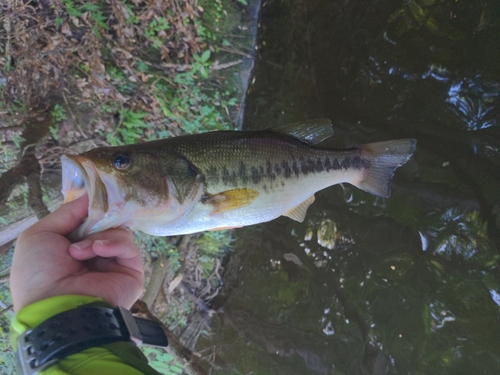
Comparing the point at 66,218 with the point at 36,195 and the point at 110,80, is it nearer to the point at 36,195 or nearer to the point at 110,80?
the point at 36,195

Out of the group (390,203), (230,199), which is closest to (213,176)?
(230,199)

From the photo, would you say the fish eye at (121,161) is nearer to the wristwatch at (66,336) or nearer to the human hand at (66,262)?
the human hand at (66,262)

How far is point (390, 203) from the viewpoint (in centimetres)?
327

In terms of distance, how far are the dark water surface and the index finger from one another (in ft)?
8.15

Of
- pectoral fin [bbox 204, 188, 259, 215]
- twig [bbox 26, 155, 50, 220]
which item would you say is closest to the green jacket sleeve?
pectoral fin [bbox 204, 188, 259, 215]

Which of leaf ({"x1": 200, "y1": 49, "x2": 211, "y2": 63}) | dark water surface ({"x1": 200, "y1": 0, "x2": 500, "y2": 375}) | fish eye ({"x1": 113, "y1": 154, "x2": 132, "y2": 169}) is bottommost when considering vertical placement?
dark water surface ({"x1": 200, "y1": 0, "x2": 500, "y2": 375})

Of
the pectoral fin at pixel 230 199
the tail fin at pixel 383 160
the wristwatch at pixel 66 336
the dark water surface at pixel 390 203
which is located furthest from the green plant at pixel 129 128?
the wristwatch at pixel 66 336

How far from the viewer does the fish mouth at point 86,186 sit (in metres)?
1.85

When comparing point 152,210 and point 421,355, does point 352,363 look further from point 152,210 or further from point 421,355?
point 152,210

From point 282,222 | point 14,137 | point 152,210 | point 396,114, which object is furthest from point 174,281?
point 396,114

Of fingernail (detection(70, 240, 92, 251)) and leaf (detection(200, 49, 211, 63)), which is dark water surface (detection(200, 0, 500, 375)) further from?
fingernail (detection(70, 240, 92, 251))

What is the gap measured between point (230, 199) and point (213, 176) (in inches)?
7.1

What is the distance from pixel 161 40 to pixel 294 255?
300 cm

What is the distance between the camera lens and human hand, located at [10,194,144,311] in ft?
5.98
